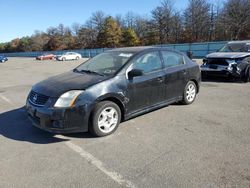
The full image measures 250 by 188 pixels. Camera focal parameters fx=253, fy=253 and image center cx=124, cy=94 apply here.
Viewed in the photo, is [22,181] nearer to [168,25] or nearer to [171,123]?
[171,123]

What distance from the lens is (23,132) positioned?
16.2 ft

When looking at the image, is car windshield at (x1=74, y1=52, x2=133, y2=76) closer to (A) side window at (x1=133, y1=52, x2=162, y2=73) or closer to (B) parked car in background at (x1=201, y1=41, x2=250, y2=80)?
(A) side window at (x1=133, y1=52, x2=162, y2=73)

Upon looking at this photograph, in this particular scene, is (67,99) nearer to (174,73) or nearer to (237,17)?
(174,73)

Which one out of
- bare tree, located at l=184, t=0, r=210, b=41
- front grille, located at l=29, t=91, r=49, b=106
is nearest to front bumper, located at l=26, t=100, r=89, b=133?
front grille, located at l=29, t=91, r=49, b=106

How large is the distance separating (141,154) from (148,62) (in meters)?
2.17

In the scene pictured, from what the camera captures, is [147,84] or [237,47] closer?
[147,84]

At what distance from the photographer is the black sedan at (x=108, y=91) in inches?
166

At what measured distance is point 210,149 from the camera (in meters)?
3.89

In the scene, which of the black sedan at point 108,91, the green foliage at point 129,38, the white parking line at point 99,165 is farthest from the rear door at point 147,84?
the green foliage at point 129,38

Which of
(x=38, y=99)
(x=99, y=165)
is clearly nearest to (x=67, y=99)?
(x=38, y=99)

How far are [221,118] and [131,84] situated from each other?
212 cm

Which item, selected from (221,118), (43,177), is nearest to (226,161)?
(221,118)

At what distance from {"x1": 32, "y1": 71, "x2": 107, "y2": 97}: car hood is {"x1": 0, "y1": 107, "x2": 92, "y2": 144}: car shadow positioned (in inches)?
32.6

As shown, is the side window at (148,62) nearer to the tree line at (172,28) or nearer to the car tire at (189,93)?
the car tire at (189,93)
